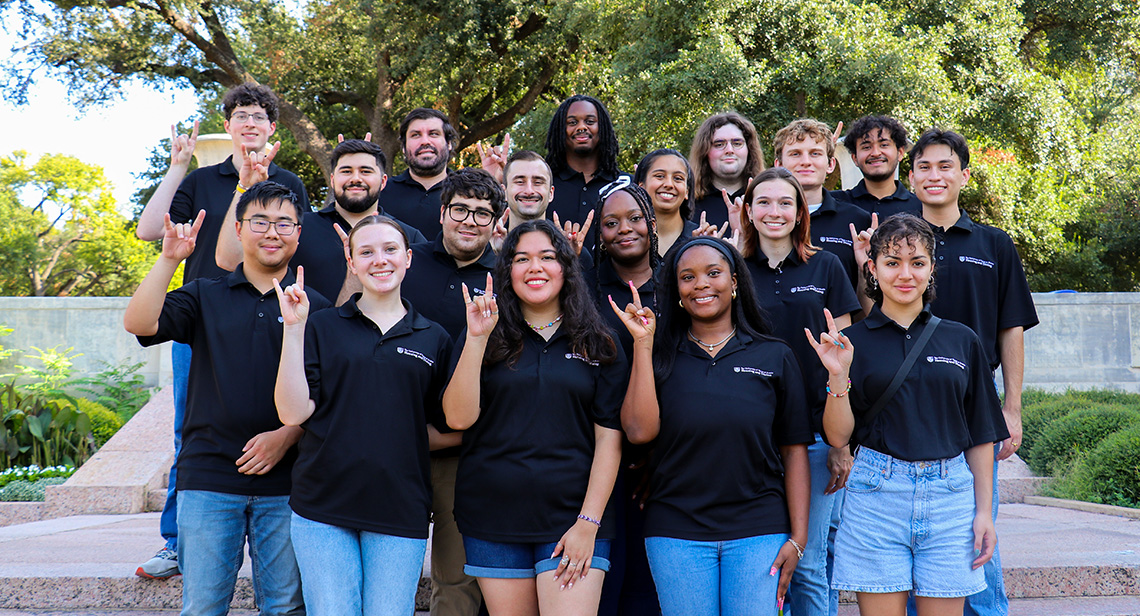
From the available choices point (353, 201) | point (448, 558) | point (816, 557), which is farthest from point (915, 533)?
point (353, 201)

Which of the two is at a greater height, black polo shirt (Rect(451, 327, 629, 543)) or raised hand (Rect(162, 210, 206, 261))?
raised hand (Rect(162, 210, 206, 261))

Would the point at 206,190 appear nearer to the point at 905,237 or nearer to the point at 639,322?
the point at 639,322

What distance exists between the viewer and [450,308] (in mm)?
3857

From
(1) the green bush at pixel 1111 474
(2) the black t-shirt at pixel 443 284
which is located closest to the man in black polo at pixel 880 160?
(2) the black t-shirt at pixel 443 284

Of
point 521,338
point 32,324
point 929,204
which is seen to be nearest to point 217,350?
point 521,338

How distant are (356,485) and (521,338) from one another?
0.84 meters

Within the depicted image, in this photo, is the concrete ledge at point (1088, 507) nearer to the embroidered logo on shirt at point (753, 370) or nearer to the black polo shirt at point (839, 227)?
the black polo shirt at point (839, 227)

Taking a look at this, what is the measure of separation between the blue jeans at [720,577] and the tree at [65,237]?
34.8 metres

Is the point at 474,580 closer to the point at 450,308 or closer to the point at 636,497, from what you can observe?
the point at 636,497

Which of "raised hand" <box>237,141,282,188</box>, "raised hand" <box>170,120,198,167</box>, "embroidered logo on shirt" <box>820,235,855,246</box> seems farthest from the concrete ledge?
"raised hand" <box>170,120,198,167</box>

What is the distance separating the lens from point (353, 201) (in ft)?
14.1

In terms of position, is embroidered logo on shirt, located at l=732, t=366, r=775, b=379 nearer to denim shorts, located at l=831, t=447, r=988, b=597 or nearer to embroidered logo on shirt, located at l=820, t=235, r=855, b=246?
denim shorts, located at l=831, t=447, r=988, b=597

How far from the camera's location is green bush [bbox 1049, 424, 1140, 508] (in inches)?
285

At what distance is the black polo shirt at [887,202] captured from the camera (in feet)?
15.3
